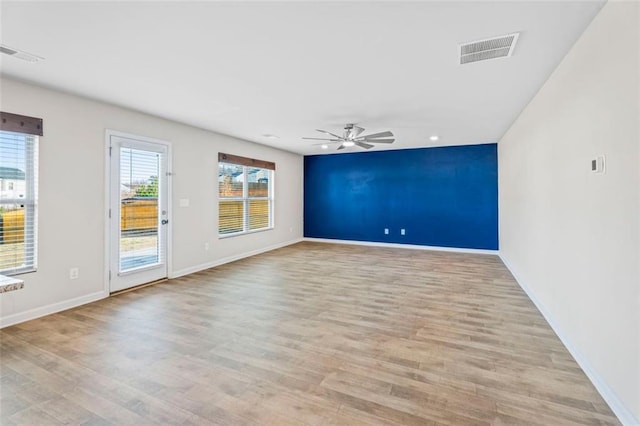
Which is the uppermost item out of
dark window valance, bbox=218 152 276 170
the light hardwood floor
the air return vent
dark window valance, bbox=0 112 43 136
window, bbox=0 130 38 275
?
the air return vent

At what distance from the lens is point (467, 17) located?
2.07 metres

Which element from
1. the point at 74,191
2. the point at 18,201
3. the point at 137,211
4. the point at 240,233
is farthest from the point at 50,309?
the point at 240,233

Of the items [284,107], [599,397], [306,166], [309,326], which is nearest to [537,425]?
[599,397]

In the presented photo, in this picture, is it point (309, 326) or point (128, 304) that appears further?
point (128, 304)

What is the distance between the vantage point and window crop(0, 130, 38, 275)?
3.10m

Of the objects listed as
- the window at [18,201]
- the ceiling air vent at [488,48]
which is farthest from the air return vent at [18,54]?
the ceiling air vent at [488,48]

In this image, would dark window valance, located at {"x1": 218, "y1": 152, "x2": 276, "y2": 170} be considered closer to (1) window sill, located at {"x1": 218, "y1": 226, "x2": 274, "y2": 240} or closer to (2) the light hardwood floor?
(1) window sill, located at {"x1": 218, "y1": 226, "x2": 274, "y2": 240}

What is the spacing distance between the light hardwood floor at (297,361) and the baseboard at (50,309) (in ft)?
0.54

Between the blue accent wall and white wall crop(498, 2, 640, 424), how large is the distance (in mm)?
3625

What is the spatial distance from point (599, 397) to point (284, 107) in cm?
409

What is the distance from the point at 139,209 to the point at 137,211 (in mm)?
42

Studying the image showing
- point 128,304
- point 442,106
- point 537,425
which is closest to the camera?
point 537,425

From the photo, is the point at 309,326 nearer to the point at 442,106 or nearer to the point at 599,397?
the point at 599,397

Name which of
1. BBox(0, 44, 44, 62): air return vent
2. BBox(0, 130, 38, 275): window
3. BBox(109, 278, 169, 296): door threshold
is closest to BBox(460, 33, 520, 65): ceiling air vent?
BBox(0, 44, 44, 62): air return vent
